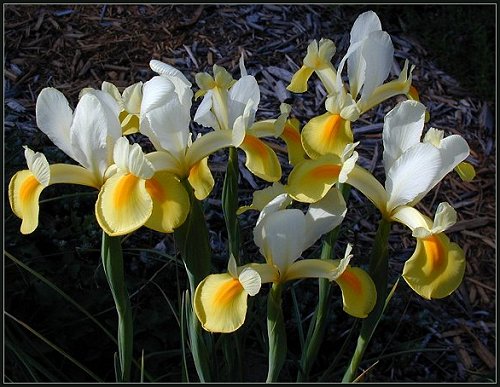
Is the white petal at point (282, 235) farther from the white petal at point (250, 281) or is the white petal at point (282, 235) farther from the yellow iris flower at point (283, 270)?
the white petal at point (250, 281)

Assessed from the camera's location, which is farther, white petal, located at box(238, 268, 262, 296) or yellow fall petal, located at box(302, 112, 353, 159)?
yellow fall petal, located at box(302, 112, 353, 159)

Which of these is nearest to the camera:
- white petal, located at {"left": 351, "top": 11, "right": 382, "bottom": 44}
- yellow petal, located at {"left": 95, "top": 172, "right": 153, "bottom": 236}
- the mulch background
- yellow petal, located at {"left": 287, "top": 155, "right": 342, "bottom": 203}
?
yellow petal, located at {"left": 95, "top": 172, "right": 153, "bottom": 236}

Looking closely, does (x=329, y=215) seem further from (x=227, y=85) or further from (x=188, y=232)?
(x=227, y=85)

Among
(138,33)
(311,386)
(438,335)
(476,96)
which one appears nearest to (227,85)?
(311,386)

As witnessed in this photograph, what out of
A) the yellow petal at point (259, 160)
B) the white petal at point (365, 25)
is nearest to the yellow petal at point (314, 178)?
the yellow petal at point (259, 160)

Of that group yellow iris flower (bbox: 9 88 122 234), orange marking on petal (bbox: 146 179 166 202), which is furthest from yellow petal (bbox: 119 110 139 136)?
orange marking on petal (bbox: 146 179 166 202)

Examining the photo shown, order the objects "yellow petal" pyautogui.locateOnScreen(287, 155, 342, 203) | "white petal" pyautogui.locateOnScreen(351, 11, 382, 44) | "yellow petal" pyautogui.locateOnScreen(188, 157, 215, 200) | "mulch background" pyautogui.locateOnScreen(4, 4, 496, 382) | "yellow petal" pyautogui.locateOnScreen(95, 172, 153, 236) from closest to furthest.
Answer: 1. "yellow petal" pyautogui.locateOnScreen(95, 172, 153, 236)
2. "yellow petal" pyautogui.locateOnScreen(287, 155, 342, 203)
3. "yellow petal" pyautogui.locateOnScreen(188, 157, 215, 200)
4. "white petal" pyautogui.locateOnScreen(351, 11, 382, 44)
5. "mulch background" pyautogui.locateOnScreen(4, 4, 496, 382)

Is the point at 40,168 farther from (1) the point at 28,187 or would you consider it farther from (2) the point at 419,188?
(2) the point at 419,188

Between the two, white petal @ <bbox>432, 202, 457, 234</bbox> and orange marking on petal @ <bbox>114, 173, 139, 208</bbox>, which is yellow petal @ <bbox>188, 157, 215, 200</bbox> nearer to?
orange marking on petal @ <bbox>114, 173, 139, 208</bbox>

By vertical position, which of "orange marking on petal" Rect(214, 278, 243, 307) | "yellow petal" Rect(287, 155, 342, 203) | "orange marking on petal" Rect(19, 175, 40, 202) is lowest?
"orange marking on petal" Rect(214, 278, 243, 307)
